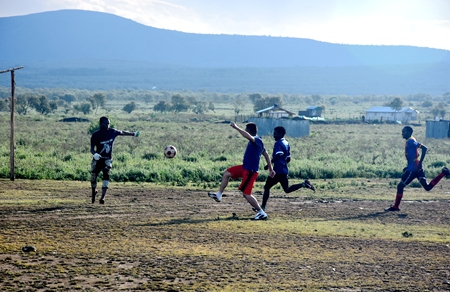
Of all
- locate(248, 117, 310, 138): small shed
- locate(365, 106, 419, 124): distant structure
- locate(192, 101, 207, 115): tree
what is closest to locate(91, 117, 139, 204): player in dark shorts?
locate(248, 117, 310, 138): small shed

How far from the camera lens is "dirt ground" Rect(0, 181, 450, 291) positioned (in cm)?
778

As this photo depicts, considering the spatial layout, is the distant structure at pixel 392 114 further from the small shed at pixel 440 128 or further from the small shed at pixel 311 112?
the small shed at pixel 440 128

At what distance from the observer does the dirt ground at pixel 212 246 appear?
778cm

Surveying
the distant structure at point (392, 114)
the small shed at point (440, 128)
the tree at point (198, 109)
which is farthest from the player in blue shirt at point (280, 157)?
the tree at point (198, 109)

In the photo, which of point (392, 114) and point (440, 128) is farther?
point (392, 114)

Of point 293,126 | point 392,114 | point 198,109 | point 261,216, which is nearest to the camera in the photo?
point 261,216

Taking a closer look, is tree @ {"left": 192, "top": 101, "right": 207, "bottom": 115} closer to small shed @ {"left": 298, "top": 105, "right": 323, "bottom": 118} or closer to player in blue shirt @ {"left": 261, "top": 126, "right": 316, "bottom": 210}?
small shed @ {"left": 298, "top": 105, "right": 323, "bottom": 118}

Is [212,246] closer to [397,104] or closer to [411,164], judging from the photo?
[411,164]

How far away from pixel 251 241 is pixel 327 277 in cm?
226

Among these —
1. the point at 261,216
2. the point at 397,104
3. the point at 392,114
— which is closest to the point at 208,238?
the point at 261,216

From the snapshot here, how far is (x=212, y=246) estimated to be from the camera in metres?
9.75

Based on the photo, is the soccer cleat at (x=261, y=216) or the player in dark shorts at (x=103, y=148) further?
the player in dark shorts at (x=103, y=148)

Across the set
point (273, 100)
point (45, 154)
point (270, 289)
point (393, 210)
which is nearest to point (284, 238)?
point (270, 289)

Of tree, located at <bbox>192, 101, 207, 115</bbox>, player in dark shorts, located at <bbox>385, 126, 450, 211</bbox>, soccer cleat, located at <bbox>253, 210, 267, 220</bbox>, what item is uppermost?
player in dark shorts, located at <bbox>385, 126, 450, 211</bbox>
